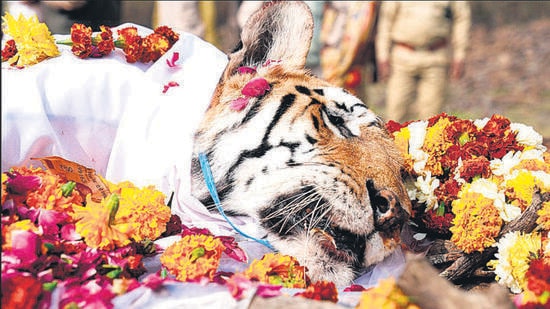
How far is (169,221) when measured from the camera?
9.75 feet

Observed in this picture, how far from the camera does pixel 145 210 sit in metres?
2.79

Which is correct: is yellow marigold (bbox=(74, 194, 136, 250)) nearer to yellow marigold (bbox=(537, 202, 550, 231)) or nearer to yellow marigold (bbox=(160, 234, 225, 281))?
yellow marigold (bbox=(160, 234, 225, 281))

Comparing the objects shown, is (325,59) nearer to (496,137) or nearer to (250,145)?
(496,137)

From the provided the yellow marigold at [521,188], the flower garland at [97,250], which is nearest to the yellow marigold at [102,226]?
the flower garland at [97,250]

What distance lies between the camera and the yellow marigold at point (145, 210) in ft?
8.99

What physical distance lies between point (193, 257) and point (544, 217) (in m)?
1.39

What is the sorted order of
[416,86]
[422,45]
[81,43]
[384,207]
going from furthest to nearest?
[416,86]
[422,45]
[81,43]
[384,207]

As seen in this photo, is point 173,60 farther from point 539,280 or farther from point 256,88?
point 539,280

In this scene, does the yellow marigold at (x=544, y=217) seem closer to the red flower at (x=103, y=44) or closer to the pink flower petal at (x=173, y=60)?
the pink flower petal at (x=173, y=60)

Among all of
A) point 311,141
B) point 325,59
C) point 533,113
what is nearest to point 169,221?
point 311,141

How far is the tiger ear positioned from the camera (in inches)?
130

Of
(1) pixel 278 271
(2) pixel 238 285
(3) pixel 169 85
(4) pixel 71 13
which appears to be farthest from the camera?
(4) pixel 71 13

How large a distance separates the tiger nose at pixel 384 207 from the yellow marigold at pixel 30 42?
4.85ft

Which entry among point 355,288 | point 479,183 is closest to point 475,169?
point 479,183
